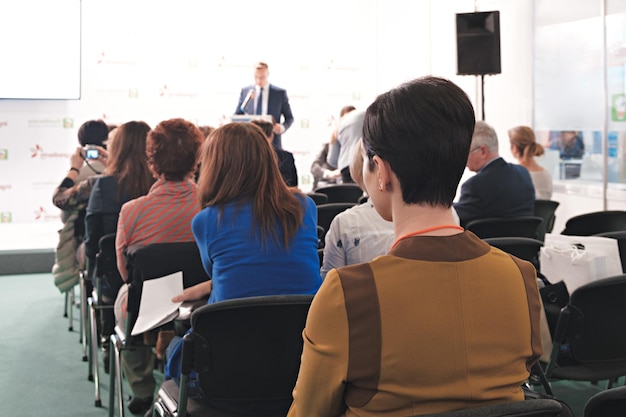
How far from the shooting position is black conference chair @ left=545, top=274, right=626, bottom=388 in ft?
9.71

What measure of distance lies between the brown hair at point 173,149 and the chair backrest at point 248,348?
4.97 feet

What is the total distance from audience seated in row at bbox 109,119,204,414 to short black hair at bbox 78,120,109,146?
92.0 inches

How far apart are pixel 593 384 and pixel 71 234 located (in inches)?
139

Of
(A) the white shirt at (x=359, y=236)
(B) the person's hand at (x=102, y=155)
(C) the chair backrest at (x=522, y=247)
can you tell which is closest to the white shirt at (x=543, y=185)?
(C) the chair backrest at (x=522, y=247)

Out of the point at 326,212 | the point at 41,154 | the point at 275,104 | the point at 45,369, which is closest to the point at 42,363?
the point at 45,369

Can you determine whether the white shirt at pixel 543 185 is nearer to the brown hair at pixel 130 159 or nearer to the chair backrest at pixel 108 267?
the brown hair at pixel 130 159

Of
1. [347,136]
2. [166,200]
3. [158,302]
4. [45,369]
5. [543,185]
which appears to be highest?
[347,136]

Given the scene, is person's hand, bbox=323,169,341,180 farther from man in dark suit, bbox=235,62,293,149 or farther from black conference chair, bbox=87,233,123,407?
black conference chair, bbox=87,233,123,407

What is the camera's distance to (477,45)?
874cm

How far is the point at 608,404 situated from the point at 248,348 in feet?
4.08

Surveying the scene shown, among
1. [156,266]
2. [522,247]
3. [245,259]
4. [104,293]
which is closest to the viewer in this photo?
[245,259]

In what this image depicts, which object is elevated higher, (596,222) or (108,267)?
(596,222)

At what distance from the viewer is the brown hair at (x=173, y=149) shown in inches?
150

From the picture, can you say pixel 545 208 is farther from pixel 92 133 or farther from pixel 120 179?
pixel 92 133
